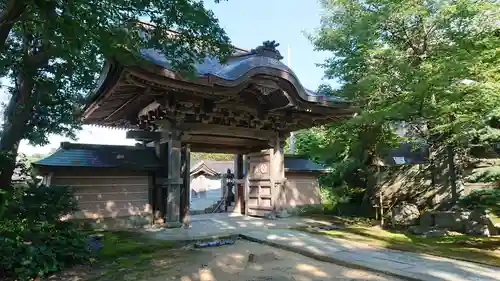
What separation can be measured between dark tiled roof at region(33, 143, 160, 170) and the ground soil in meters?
3.36

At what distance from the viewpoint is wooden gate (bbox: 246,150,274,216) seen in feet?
36.5

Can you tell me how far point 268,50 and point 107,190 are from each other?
5752 millimetres

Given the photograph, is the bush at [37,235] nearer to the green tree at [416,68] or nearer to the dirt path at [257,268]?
the dirt path at [257,268]

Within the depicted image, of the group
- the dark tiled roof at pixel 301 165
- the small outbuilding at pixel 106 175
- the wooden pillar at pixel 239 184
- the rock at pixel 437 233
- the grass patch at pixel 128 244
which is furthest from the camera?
the wooden pillar at pixel 239 184

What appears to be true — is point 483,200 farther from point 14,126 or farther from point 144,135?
point 14,126

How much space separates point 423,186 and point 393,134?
6.70 ft

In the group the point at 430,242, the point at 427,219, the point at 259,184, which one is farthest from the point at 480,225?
the point at 259,184

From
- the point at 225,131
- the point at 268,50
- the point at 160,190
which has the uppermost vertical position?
the point at 268,50

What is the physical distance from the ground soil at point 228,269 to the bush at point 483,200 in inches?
178

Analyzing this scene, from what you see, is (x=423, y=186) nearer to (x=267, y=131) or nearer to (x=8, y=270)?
(x=267, y=131)

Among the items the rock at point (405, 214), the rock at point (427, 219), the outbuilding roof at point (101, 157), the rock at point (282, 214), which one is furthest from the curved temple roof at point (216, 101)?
the rock at point (427, 219)

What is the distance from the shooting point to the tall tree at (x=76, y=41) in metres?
4.56

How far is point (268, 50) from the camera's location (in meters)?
9.62

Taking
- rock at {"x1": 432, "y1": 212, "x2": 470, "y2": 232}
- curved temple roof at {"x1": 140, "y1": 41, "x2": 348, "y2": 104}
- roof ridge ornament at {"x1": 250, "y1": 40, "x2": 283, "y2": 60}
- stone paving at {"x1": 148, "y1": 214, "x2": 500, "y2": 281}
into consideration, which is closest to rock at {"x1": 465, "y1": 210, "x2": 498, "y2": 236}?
rock at {"x1": 432, "y1": 212, "x2": 470, "y2": 232}
